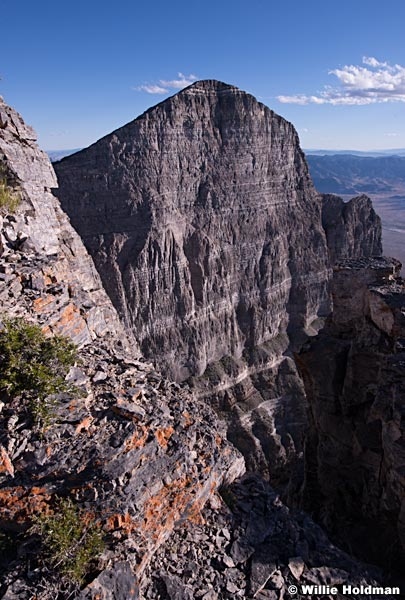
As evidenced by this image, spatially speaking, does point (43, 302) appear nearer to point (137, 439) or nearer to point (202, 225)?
point (137, 439)

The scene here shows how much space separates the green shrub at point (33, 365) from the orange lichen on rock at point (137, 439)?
155cm

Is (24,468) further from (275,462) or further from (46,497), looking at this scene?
(275,462)

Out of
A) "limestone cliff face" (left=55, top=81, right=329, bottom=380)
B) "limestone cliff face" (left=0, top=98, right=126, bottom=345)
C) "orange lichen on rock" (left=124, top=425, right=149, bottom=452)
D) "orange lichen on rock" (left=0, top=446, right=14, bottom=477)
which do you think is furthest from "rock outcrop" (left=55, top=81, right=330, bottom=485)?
"orange lichen on rock" (left=0, top=446, right=14, bottom=477)

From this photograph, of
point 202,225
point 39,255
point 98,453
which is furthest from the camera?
point 202,225

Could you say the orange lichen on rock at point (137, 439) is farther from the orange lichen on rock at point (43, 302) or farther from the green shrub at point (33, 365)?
the orange lichen on rock at point (43, 302)

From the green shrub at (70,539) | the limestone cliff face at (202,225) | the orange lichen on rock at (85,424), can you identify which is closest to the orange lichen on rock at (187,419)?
the orange lichen on rock at (85,424)

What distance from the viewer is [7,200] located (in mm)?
14273

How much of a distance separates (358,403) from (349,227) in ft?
150

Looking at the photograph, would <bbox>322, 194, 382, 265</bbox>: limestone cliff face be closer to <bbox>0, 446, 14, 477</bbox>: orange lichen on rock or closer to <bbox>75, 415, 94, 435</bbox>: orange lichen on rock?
<bbox>75, 415, 94, 435</bbox>: orange lichen on rock

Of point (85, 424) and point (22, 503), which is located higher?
point (85, 424)

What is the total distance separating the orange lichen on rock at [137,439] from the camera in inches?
354

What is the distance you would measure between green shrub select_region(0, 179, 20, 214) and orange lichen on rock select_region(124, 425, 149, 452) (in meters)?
8.17

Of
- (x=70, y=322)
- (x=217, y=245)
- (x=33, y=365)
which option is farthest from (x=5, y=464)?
(x=217, y=245)

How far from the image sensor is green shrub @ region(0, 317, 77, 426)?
29.3 feet
